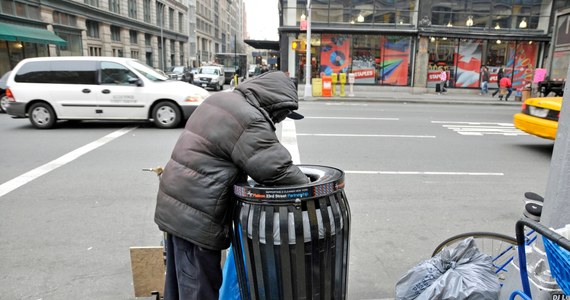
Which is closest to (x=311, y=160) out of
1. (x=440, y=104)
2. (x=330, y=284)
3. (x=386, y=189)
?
(x=386, y=189)

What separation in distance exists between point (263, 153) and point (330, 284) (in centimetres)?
80

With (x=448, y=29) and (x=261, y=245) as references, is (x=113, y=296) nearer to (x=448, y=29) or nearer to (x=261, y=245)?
(x=261, y=245)

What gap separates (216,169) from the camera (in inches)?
83.4

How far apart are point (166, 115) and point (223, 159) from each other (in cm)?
912

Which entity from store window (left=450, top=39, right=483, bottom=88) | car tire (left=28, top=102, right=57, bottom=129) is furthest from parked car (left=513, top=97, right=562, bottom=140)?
store window (left=450, top=39, right=483, bottom=88)

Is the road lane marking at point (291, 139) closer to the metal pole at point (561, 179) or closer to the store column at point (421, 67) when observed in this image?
the metal pole at point (561, 179)

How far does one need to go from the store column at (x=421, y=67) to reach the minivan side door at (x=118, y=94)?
1831cm

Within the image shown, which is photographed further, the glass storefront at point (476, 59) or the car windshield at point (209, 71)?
the car windshield at point (209, 71)

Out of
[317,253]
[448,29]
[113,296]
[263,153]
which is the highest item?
[448,29]

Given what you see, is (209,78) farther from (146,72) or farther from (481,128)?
(481,128)

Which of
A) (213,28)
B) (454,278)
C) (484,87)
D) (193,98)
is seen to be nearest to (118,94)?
(193,98)

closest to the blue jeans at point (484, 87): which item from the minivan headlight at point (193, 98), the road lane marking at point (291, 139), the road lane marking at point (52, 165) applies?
the road lane marking at point (291, 139)

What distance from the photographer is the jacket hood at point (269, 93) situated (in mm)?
2164

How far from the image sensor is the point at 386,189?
594 centimetres
